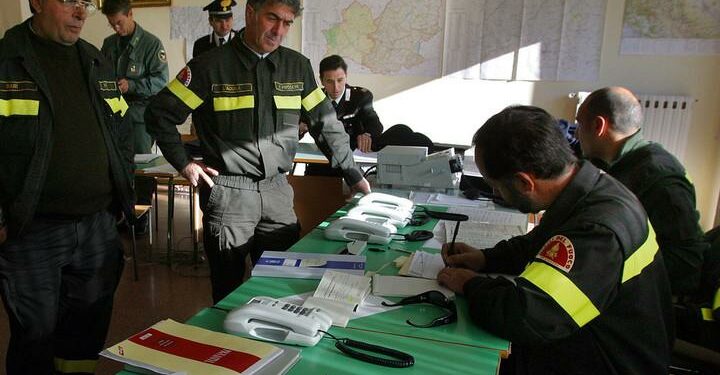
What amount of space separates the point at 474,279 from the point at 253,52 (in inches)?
49.8

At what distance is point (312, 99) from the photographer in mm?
2311

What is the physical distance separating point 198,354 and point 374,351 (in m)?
0.37

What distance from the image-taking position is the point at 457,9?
468 cm

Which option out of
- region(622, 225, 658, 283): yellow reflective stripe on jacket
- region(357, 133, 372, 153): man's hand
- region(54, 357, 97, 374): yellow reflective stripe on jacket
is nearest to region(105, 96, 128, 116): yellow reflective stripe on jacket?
region(54, 357, 97, 374): yellow reflective stripe on jacket

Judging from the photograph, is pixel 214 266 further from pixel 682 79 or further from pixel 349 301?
pixel 682 79

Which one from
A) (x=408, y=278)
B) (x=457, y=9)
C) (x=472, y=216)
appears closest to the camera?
(x=408, y=278)

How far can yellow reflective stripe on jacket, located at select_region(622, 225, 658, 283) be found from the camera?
1.21m

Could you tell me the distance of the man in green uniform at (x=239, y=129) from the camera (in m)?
2.05

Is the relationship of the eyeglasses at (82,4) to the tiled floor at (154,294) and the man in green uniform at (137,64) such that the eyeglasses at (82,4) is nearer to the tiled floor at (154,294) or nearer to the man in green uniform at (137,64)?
the tiled floor at (154,294)

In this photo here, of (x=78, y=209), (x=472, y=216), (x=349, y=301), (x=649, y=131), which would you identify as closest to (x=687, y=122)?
(x=649, y=131)

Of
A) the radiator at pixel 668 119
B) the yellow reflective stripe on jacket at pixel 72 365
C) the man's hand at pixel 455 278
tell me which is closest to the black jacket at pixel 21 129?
the yellow reflective stripe on jacket at pixel 72 365

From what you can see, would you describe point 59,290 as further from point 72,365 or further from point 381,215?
point 381,215

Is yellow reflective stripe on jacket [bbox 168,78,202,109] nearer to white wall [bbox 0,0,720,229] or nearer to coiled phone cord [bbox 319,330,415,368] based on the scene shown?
coiled phone cord [bbox 319,330,415,368]

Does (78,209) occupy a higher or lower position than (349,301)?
higher
